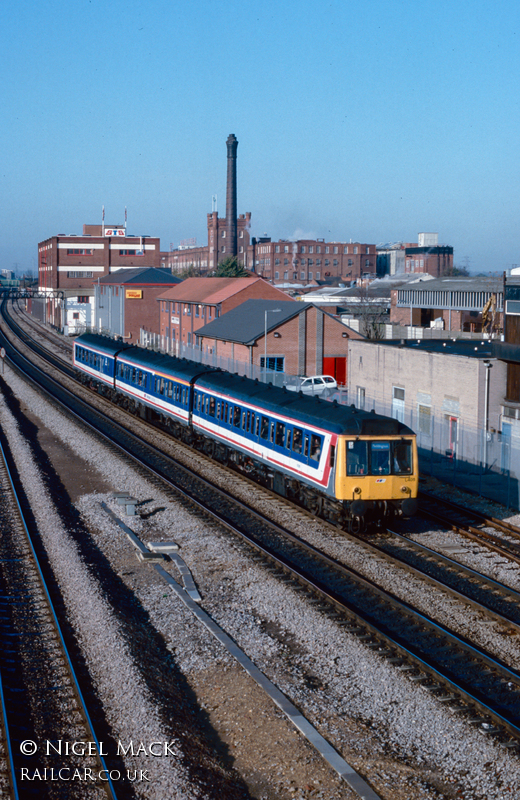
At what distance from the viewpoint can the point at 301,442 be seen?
2011 cm

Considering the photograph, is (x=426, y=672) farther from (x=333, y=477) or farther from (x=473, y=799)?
(x=333, y=477)

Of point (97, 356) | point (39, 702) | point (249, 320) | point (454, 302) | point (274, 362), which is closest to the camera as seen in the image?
point (39, 702)

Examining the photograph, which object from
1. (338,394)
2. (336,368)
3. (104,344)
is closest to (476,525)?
(338,394)

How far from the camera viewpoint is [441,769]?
9.20m

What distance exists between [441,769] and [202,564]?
8.04 meters

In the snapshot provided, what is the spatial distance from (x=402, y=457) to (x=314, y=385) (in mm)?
25602

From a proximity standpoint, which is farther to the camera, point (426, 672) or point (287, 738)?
point (426, 672)

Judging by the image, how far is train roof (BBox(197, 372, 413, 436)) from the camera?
18109mm

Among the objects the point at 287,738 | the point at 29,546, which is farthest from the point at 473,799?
the point at 29,546

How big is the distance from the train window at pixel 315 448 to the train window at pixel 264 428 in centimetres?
334

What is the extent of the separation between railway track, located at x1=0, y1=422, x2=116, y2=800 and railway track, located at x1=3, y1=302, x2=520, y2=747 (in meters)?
4.49

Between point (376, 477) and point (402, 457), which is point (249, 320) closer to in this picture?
point (402, 457)

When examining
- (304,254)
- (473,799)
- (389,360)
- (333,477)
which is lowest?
(473,799)

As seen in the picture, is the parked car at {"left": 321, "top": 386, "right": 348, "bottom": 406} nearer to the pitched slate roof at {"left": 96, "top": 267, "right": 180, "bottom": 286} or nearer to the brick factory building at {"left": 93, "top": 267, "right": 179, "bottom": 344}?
the brick factory building at {"left": 93, "top": 267, "right": 179, "bottom": 344}
